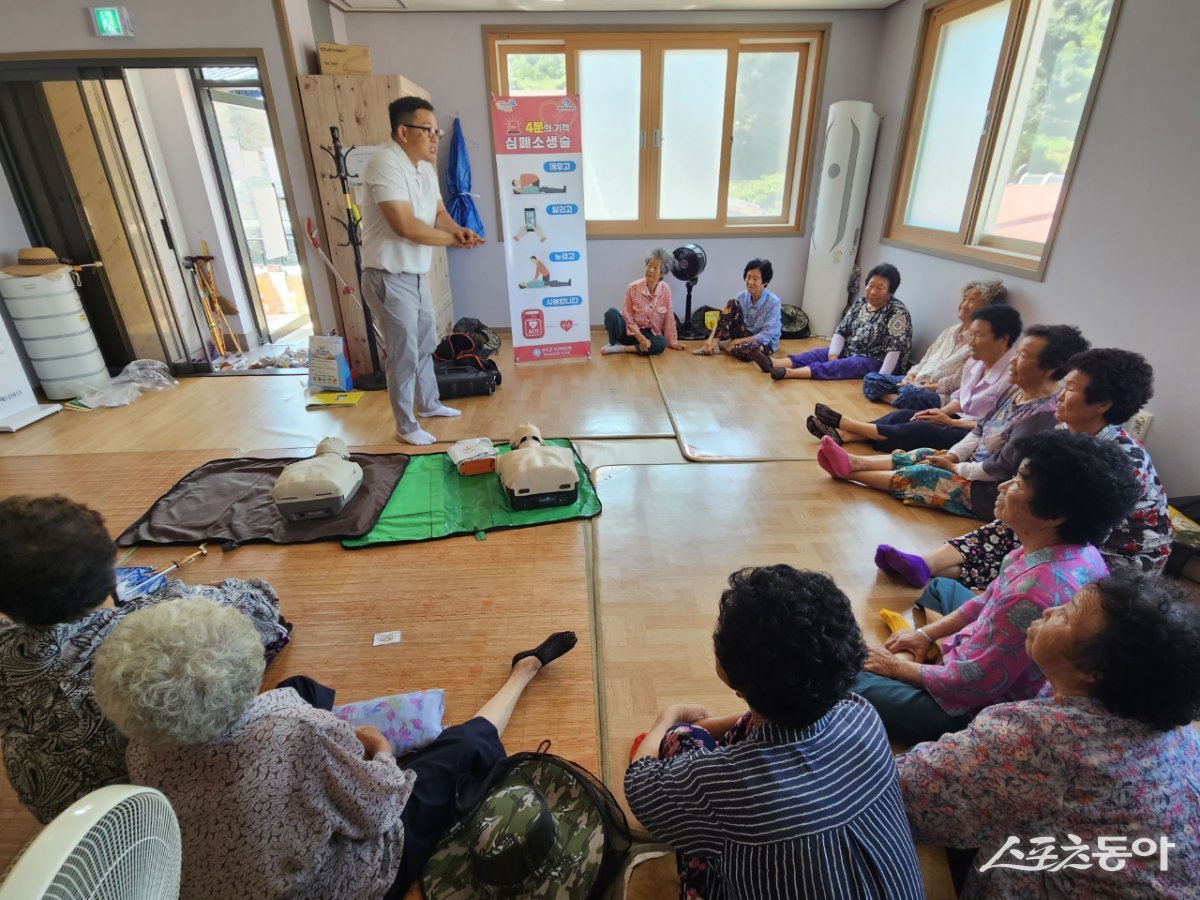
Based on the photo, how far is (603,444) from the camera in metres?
3.13

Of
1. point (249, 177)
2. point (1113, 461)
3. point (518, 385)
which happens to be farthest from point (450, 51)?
point (1113, 461)

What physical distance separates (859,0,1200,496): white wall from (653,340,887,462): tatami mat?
3.87 feet

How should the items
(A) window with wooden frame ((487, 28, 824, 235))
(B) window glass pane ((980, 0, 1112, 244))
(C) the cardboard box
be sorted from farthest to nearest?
(A) window with wooden frame ((487, 28, 824, 235)) → (C) the cardboard box → (B) window glass pane ((980, 0, 1112, 244))

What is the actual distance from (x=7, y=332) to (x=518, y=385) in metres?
3.11

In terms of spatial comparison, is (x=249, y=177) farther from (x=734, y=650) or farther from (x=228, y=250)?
(x=734, y=650)

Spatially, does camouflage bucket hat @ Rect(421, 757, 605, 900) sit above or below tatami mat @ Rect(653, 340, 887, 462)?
above

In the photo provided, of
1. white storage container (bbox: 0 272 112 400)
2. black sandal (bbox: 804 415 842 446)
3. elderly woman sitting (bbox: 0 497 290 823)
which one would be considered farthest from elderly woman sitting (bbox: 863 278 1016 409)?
white storage container (bbox: 0 272 112 400)

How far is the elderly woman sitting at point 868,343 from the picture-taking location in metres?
3.94

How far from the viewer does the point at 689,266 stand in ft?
16.6

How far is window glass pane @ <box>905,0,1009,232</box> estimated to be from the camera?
12.1 ft

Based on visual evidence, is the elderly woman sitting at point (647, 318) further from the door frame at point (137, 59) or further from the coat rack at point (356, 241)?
the door frame at point (137, 59)

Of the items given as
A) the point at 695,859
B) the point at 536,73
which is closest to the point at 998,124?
the point at 536,73

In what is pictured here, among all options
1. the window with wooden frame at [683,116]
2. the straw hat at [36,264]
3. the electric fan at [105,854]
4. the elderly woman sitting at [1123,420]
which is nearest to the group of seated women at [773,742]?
the electric fan at [105,854]

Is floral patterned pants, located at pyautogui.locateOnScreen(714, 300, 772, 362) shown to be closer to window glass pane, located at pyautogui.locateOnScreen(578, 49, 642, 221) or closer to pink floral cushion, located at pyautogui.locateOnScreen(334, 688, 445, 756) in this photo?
window glass pane, located at pyautogui.locateOnScreen(578, 49, 642, 221)
